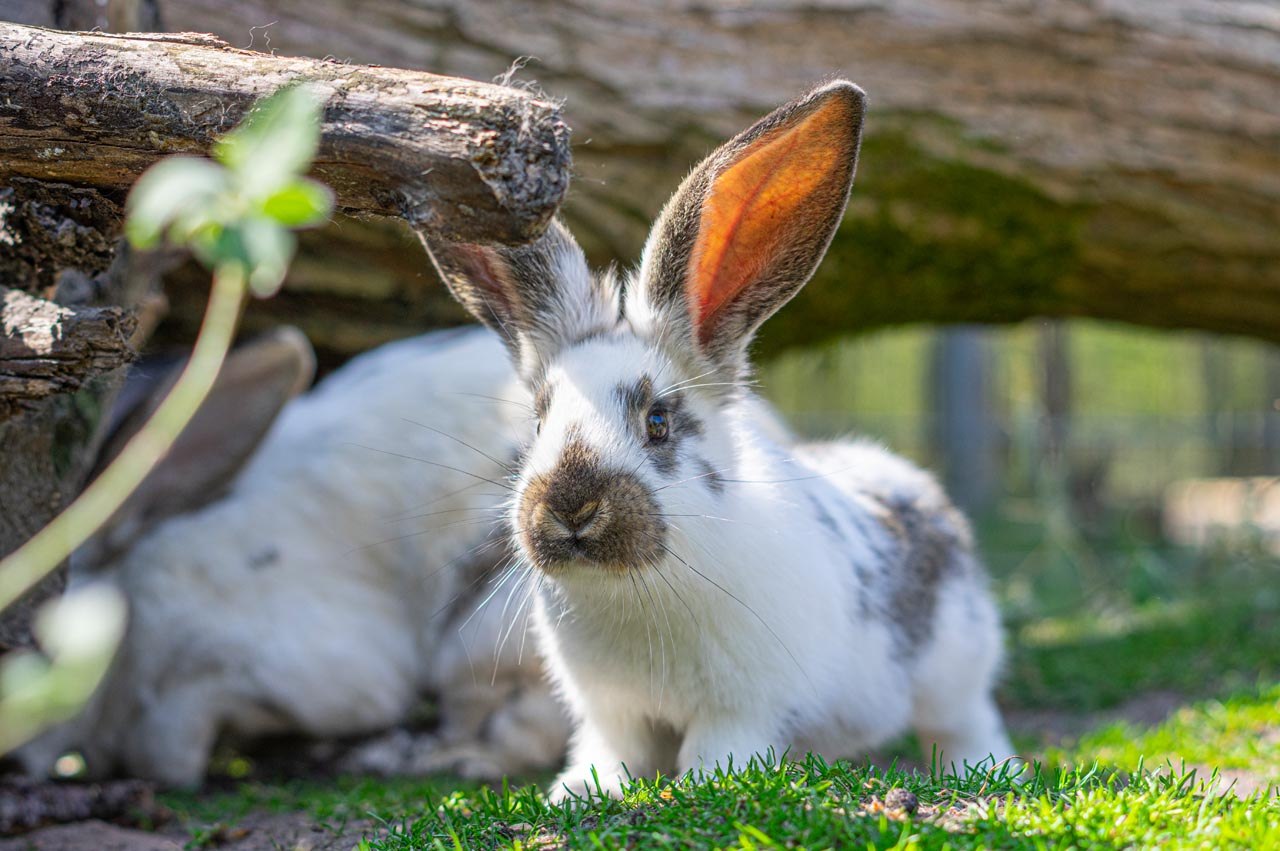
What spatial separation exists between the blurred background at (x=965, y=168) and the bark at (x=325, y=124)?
4.43 ft

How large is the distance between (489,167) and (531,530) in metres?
0.81

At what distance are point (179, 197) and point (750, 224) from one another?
5.98ft

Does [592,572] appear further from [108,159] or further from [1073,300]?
[1073,300]

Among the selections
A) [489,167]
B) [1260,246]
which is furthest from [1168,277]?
[489,167]

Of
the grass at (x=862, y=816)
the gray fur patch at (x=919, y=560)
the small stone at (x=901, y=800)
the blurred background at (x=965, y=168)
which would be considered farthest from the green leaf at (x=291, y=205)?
the blurred background at (x=965, y=168)

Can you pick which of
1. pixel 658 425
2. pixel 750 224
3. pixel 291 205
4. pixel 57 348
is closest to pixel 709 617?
pixel 658 425

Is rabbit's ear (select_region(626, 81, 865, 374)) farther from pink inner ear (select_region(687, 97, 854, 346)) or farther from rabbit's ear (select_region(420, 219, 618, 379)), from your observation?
rabbit's ear (select_region(420, 219, 618, 379))

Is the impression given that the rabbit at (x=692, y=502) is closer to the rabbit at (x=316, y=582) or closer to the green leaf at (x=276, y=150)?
the rabbit at (x=316, y=582)

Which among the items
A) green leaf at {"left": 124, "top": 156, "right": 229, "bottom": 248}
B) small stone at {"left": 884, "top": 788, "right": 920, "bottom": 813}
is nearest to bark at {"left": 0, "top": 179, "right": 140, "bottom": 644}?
green leaf at {"left": 124, "top": 156, "right": 229, "bottom": 248}

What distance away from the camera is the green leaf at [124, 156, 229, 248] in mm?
1150

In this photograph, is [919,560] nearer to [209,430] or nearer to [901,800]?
[901,800]

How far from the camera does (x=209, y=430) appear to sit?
15.0 feet

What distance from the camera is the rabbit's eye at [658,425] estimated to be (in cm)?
274

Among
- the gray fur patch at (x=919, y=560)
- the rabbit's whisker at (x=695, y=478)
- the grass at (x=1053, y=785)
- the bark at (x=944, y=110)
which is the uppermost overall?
the bark at (x=944, y=110)
